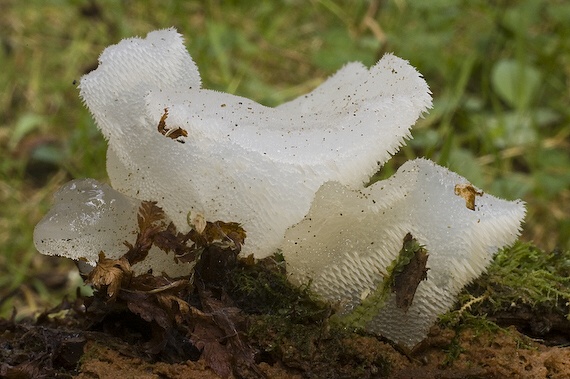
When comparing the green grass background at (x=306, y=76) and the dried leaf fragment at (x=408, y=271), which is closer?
the dried leaf fragment at (x=408, y=271)

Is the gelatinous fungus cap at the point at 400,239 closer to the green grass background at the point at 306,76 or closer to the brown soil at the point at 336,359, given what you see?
the brown soil at the point at 336,359

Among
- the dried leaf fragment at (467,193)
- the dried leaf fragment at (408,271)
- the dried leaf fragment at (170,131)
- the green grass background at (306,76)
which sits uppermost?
the green grass background at (306,76)

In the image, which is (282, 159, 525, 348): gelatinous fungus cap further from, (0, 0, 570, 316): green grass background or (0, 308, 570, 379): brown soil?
(0, 0, 570, 316): green grass background

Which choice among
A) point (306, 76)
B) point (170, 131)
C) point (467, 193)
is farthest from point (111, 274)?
point (306, 76)

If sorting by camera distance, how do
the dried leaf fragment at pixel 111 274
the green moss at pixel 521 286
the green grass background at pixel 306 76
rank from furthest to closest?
the green grass background at pixel 306 76 < the green moss at pixel 521 286 < the dried leaf fragment at pixel 111 274

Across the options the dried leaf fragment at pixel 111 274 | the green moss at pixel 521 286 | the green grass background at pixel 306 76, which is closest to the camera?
the dried leaf fragment at pixel 111 274

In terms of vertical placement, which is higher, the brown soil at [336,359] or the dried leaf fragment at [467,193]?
the dried leaf fragment at [467,193]

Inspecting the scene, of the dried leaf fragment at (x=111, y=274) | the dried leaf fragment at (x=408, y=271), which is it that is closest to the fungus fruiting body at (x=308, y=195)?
→ the dried leaf fragment at (x=408, y=271)

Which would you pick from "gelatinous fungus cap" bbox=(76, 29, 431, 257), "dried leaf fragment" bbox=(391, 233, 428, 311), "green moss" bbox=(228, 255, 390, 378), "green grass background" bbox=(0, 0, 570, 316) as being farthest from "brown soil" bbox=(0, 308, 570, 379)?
"green grass background" bbox=(0, 0, 570, 316)
